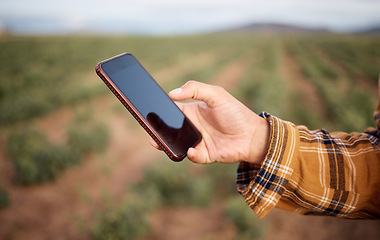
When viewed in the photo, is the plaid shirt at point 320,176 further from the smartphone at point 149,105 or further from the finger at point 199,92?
the smartphone at point 149,105

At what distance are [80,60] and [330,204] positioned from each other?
63.8 feet

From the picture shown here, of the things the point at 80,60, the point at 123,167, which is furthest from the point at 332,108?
the point at 80,60

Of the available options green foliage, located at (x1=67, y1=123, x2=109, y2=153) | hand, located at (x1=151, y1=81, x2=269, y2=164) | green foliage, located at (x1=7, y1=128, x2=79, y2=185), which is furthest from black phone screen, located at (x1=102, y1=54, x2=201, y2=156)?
green foliage, located at (x1=67, y1=123, x2=109, y2=153)

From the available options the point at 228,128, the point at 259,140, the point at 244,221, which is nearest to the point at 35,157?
the point at 244,221

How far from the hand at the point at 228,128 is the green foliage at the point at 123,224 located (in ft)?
5.60

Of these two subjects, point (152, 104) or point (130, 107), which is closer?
point (130, 107)

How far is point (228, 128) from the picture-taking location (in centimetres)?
181

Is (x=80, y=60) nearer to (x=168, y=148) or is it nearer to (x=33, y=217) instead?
(x=33, y=217)

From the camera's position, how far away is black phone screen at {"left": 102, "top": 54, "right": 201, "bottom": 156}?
1635 millimetres

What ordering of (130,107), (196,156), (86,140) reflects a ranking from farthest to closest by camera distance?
(86,140), (196,156), (130,107)

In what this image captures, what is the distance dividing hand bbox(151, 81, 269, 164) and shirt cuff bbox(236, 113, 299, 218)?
243mm

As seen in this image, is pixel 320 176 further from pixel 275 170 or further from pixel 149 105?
pixel 149 105

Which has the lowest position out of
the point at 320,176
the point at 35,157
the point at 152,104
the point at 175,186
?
the point at 175,186

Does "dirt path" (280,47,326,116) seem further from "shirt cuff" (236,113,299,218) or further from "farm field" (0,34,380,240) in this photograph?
"shirt cuff" (236,113,299,218)
